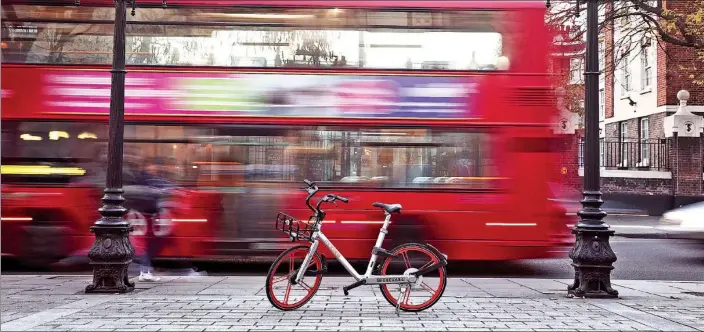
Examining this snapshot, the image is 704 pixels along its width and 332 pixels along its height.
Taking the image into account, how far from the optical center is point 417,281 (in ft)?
22.2

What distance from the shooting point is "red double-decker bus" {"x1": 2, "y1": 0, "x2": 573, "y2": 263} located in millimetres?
10461

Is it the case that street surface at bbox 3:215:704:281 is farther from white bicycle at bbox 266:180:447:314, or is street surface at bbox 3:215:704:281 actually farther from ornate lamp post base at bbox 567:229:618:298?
ornate lamp post base at bbox 567:229:618:298

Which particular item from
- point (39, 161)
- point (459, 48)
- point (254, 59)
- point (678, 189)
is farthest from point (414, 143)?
point (678, 189)

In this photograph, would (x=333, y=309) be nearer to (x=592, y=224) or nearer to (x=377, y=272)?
(x=377, y=272)

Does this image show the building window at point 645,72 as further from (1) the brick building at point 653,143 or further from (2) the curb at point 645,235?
(2) the curb at point 645,235

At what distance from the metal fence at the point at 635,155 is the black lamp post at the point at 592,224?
64.1 ft

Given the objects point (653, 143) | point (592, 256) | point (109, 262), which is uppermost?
point (653, 143)

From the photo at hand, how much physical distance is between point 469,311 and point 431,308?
0.40 m

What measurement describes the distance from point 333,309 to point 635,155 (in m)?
25.5

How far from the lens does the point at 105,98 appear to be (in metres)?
10.5

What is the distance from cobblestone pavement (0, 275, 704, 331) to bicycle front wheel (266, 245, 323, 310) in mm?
118

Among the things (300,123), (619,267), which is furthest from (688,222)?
(300,123)

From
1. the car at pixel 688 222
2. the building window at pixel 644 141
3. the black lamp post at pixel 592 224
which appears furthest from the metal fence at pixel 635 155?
the black lamp post at pixel 592 224

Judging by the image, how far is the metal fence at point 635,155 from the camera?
86.2 feet
